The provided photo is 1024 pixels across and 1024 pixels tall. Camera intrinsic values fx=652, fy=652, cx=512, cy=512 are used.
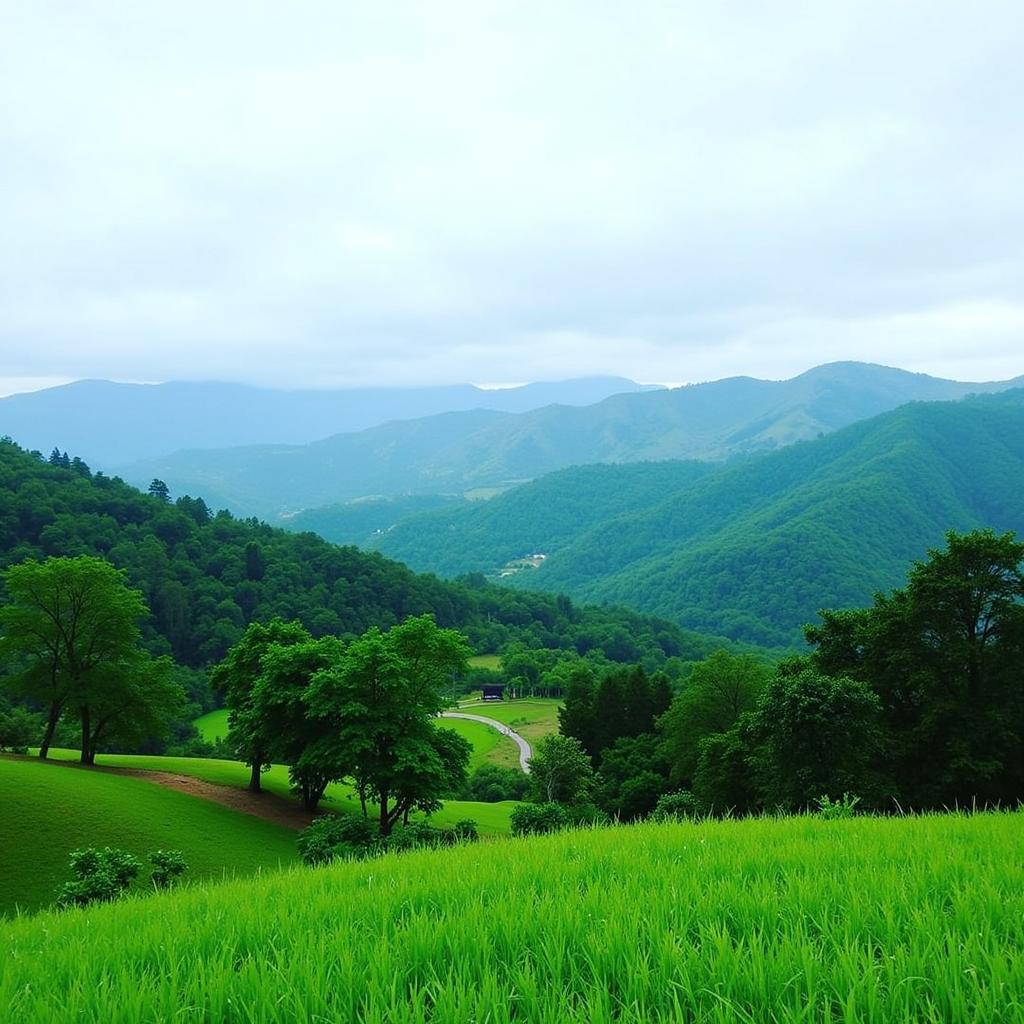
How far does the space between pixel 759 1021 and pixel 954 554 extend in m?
26.9

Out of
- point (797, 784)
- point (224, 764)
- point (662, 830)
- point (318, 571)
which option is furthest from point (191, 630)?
point (662, 830)

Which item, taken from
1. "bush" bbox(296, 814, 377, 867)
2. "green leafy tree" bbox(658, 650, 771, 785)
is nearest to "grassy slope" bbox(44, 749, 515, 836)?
"bush" bbox(296, 814, 377, 867)

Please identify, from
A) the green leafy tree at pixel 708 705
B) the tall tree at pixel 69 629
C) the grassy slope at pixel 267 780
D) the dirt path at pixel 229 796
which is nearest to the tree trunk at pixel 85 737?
the tall tree at pixel 69 629

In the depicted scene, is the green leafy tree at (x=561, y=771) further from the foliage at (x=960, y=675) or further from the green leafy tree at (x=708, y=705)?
the foliage at (x=960, y=675)

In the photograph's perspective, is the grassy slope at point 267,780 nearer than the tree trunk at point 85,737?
No

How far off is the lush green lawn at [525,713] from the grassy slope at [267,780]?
44575 mm

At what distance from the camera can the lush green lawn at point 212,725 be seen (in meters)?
78.8

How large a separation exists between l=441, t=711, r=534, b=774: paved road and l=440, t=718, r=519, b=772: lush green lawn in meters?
0.65

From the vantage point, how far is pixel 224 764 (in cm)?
4300

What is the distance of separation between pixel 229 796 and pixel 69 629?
496 inches

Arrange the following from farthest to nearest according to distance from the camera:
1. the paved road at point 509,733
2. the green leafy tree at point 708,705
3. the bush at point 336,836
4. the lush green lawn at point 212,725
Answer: the lush green lawn at point 212,725, the paved road at point 509,733, the green leafy tree at point 708,705, the bush at point 336,836

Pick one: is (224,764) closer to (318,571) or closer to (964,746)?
(964,746)

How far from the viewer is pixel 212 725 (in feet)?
277

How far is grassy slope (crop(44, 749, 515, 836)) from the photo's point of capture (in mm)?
37312
